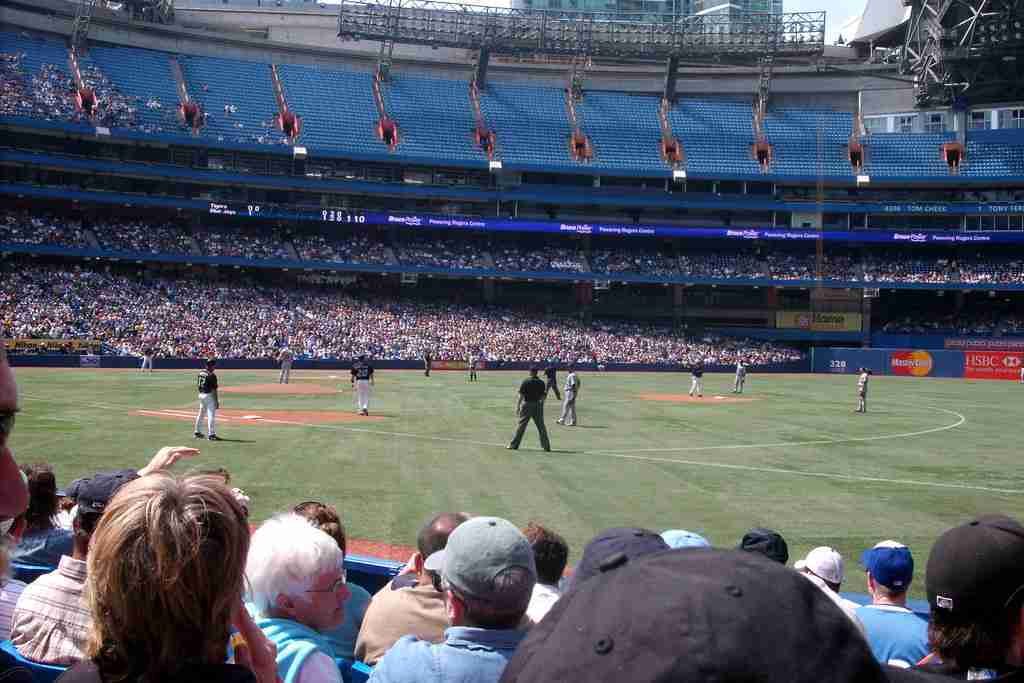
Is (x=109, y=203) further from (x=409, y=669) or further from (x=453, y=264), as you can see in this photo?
(x=409, y=669)

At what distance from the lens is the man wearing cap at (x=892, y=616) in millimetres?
5285

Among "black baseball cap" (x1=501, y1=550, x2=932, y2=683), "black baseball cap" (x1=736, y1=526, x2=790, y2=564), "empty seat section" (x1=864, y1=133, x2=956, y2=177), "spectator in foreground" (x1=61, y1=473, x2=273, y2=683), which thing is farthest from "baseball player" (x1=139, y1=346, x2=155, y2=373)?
"empty seat section" (x1=864, y1=133, x2=956, y2=177)

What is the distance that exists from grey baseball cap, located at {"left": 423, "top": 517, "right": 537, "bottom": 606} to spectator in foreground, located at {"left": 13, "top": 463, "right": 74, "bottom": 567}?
455 centimetres

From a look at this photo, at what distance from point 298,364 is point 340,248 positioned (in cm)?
1813

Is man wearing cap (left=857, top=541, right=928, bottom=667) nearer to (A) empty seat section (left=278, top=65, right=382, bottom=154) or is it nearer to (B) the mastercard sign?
(B) the mastercard sign

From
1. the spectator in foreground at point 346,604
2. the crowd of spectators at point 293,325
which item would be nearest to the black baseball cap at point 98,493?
the spectator in foreground at point 346,604

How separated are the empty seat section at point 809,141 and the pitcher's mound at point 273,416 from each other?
57.4 m

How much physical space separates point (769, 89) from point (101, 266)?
5752 centimetres

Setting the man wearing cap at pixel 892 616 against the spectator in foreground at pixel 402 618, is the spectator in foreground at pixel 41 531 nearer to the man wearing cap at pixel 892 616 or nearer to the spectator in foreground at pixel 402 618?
the spectator in foreground at pixel 402 618

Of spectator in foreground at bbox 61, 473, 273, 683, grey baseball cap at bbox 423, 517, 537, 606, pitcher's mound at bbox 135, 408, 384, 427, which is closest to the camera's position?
spectator in foreground at bbox 61, 473, 273, 683

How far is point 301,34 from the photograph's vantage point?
7944 cm

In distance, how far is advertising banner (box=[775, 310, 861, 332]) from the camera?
2881 inches

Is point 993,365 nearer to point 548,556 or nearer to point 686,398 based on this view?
point 686,398


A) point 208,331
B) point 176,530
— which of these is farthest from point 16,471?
point 208,331
